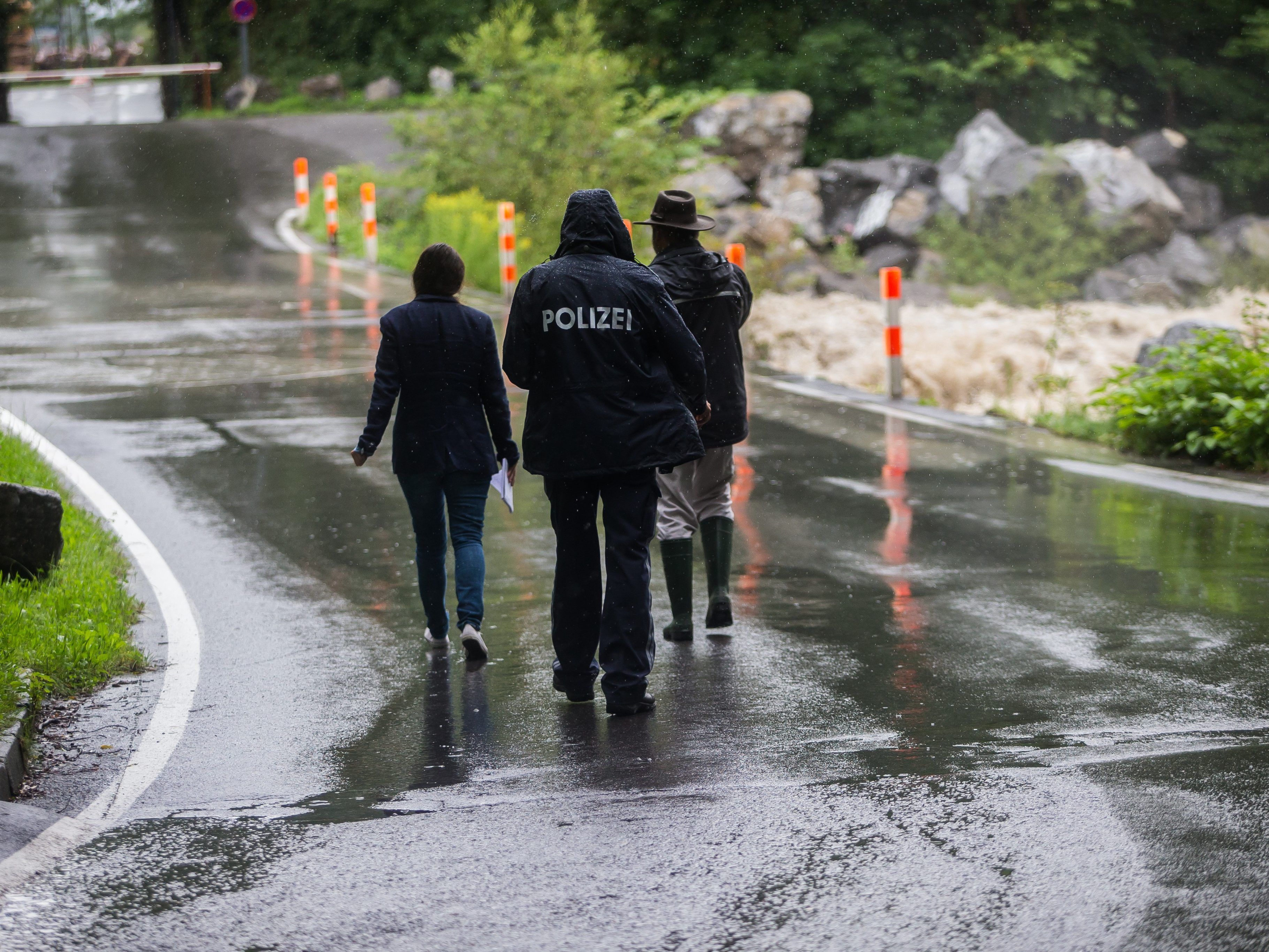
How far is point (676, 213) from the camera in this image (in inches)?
268

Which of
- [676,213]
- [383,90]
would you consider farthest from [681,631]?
[383,90]

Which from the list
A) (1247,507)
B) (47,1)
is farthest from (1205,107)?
(47,1)

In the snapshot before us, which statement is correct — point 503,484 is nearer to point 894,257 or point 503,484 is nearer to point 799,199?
point 894,257

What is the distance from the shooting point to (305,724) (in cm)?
595

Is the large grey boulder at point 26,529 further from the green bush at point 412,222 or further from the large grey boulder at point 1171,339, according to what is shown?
the green bush at point 412,222

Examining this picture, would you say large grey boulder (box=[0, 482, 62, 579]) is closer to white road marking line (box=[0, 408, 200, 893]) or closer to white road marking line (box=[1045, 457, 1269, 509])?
white road marking line (box=[0, 408, 200, 893])

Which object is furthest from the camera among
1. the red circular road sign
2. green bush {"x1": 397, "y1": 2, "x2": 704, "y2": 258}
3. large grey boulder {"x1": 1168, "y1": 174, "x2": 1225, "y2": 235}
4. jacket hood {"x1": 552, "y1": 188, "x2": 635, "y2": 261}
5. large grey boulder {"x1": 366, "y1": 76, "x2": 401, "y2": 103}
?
large grey boulder {"x1": 366, "y1": 76, "x2": 401, "y2": 103}

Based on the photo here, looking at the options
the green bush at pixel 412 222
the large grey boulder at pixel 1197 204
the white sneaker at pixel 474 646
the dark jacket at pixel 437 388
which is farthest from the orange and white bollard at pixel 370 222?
the large grey boulder at pixel 1197 204

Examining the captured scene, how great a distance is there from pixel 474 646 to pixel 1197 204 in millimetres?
30968

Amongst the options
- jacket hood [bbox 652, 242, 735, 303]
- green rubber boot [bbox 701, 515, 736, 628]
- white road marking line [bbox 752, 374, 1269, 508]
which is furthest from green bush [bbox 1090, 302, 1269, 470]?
jacket hood [bbox 652, 242, 735, 303]

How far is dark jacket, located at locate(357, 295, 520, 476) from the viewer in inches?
268

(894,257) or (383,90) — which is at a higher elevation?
(383,90)

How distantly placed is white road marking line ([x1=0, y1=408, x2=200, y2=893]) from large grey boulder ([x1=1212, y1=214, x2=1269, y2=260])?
82.5 feet

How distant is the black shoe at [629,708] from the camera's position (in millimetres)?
5863
